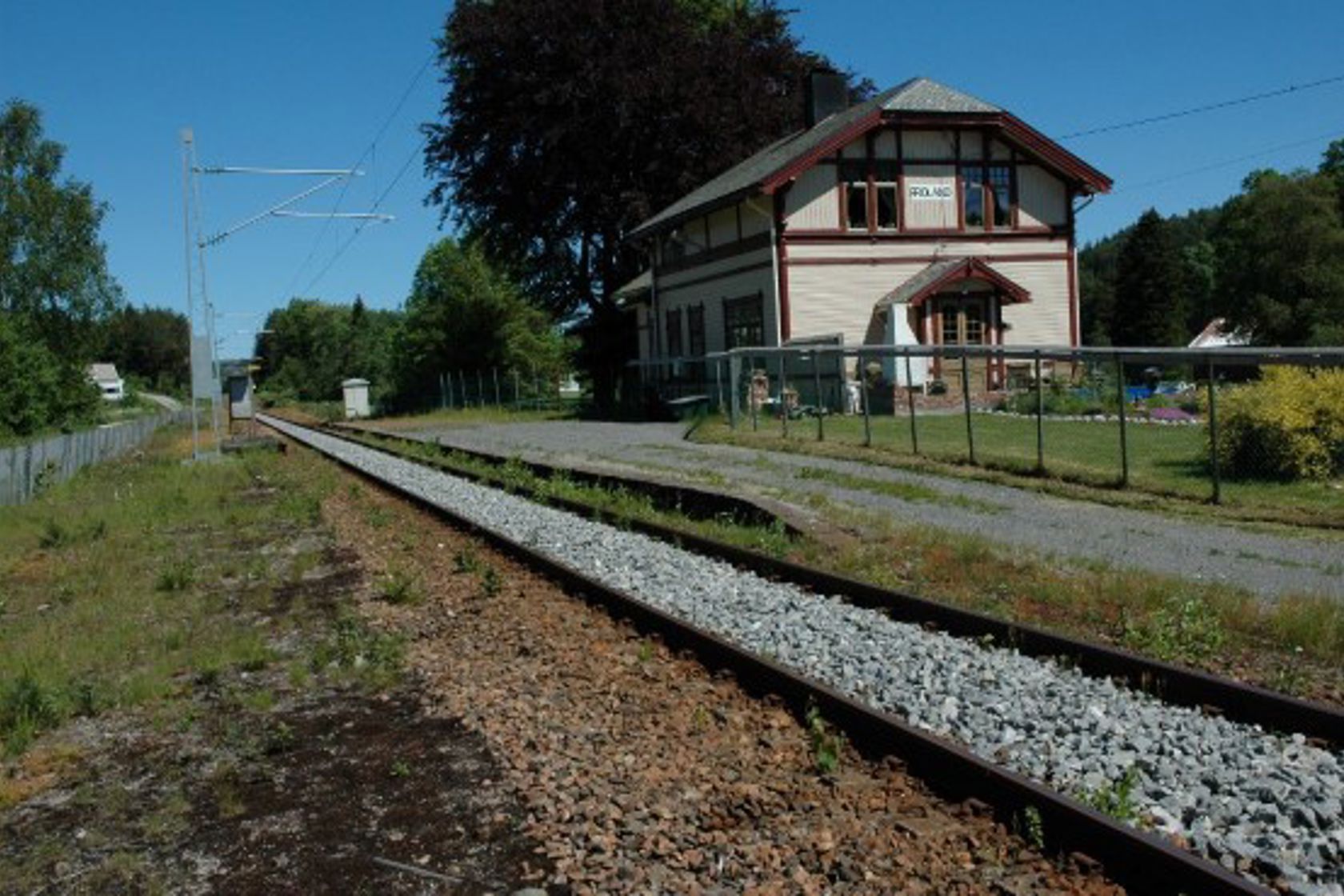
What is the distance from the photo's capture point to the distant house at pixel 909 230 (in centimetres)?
3406

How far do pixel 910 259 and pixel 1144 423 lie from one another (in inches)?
778

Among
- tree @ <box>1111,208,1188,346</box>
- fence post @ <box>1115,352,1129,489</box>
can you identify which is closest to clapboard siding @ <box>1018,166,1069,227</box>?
fence post @ <box>1115,352,1129,489</box>

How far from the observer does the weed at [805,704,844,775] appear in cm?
561

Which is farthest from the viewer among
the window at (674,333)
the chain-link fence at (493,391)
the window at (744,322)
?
the chain-link fence at (493,391)

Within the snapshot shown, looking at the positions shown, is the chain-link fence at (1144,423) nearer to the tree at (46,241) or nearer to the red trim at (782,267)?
the red trim at (782,267)

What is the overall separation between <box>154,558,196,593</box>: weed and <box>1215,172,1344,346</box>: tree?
2233 inches

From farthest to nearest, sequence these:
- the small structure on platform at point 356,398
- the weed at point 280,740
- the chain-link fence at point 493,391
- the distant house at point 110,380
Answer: the distant house at point 110,380 < the small structure on platform at point 356,398 < the chain-link fence at point 493,391 < the weed at point 280,740

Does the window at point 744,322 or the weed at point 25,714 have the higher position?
the window at point 744,322

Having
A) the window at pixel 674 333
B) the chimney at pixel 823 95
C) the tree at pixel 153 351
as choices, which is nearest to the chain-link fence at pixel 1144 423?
the window at pixel 674 333

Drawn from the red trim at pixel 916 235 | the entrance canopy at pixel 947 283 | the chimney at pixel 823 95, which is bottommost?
the entrance canopy at pixel 947 283

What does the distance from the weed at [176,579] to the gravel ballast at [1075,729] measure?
5253mm

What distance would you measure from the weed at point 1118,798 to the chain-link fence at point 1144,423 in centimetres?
843

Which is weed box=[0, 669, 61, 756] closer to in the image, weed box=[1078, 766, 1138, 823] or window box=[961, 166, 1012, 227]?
weed box=[1078, 766, 1138, 823]

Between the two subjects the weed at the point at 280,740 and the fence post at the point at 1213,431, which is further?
the fence post at the point at 1213,431
